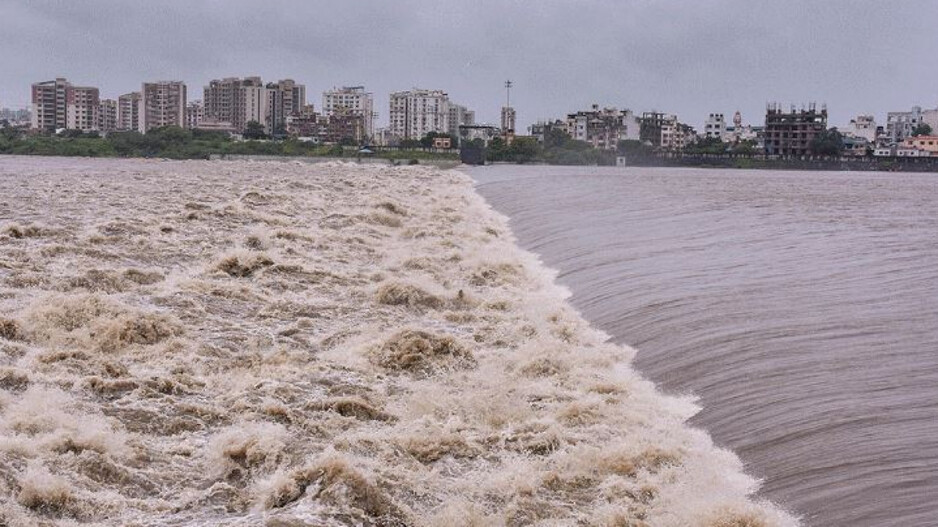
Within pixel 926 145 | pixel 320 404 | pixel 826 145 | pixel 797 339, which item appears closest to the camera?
pixel 320 404

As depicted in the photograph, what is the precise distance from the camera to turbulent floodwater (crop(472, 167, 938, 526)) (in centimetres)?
898

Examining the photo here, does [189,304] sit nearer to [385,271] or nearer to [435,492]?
[385,271]

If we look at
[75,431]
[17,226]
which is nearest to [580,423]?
[75,431]

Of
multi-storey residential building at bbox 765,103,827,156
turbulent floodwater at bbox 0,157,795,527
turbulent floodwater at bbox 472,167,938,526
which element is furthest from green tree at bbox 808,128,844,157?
turbulent floodwater at bbox 0,157,795,527

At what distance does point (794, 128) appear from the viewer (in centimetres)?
19275

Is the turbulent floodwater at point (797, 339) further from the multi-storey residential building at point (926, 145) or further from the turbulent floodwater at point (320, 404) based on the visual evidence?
the multi-storey residential building at point (926, 145)

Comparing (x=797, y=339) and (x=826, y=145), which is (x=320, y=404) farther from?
(x=826, y=145)

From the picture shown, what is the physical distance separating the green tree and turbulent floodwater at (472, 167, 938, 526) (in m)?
160

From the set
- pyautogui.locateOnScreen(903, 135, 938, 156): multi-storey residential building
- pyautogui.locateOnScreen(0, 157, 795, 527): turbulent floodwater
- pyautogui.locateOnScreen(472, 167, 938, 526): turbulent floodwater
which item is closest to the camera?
pyautogui.locateOnScreen(0, 157, 795, 527): turbulent floodwater

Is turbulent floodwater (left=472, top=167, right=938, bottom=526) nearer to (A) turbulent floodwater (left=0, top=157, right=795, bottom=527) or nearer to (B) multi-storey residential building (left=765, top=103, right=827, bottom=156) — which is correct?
(A) turbulent floodwater (left=0, top=157, right=795, bottom=527)

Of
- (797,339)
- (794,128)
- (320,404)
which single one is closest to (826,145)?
(794,128)

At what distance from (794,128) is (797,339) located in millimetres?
189318

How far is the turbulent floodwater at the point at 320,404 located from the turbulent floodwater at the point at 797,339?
494 mm

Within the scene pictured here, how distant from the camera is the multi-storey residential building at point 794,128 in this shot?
627 ft
